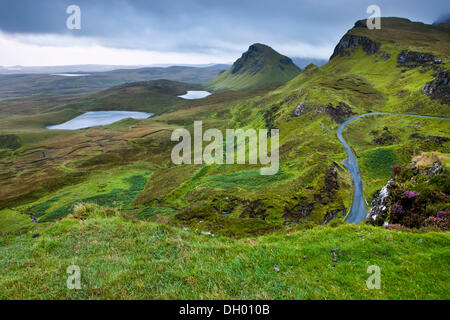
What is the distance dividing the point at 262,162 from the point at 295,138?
720 inches

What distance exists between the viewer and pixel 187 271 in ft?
32.8

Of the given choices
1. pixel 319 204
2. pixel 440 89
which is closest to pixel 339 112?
pixel 440 89

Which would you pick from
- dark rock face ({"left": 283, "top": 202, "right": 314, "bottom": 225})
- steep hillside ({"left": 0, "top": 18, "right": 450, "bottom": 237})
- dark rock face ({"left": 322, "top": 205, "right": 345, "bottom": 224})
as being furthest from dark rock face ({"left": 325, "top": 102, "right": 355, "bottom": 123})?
dark rock face ({"left": 283, "top": 202, "right": 314, "bottom": 225})

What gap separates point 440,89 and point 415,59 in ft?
250

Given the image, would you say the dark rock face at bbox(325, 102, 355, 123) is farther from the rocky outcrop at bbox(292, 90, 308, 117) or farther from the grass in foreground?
the grass in foreground

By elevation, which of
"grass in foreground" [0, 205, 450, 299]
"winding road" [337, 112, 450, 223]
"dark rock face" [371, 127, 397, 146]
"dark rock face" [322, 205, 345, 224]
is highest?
"dark rock face" [371, 127, 397, 146]

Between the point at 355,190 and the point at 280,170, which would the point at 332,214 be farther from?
the point at 280,170

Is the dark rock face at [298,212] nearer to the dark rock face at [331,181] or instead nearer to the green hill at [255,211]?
the green hill at [255,211]

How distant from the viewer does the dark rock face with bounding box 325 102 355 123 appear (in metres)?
93.4

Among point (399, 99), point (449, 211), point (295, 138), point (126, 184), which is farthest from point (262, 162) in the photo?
point (399, 99)

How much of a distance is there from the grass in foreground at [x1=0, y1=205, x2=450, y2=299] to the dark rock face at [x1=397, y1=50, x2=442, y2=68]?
177644mm

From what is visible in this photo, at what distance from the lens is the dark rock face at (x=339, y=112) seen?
93.4m
